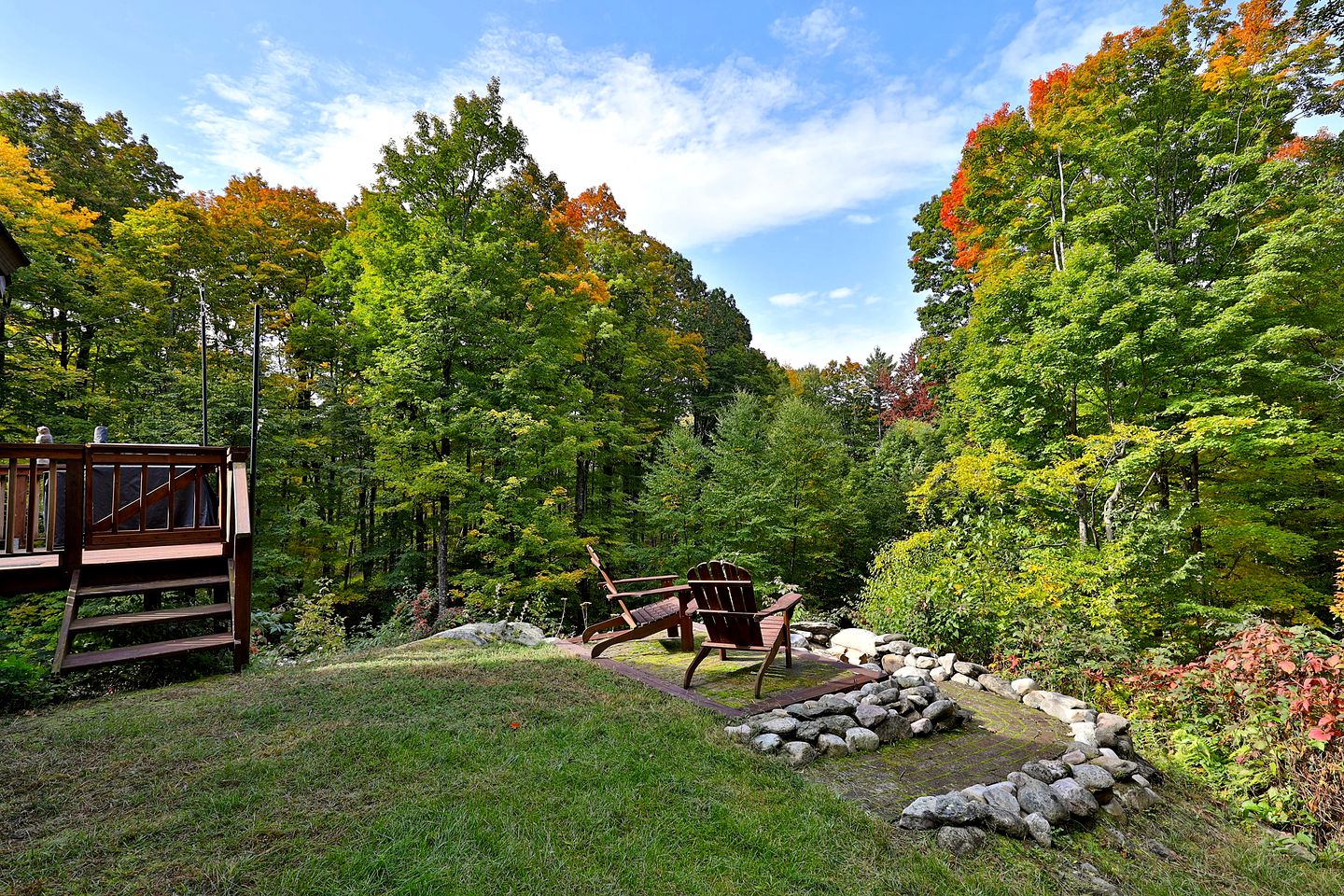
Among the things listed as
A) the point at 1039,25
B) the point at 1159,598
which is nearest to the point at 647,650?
the point at 1159,598

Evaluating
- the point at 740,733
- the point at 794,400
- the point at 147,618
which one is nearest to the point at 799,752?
the point at 740,733

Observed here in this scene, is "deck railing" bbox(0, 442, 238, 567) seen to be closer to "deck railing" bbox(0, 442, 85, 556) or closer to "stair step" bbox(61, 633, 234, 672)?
"deck railing" bbox(0, 442, 85, 556)

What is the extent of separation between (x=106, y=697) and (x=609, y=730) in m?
3.89

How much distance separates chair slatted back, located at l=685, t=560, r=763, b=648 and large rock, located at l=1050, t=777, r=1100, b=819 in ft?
6.68

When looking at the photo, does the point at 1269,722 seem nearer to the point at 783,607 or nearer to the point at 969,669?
the point at 969,669

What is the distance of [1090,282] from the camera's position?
7.53 metres

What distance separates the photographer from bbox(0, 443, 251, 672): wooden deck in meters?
4.36

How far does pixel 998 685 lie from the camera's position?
4.53m

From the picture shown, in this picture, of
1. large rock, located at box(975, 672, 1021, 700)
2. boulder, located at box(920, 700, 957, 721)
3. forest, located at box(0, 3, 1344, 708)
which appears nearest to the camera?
boulder, located at box(920, 700, 957, 721)

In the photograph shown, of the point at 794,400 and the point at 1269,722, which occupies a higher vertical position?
the point at 794,400

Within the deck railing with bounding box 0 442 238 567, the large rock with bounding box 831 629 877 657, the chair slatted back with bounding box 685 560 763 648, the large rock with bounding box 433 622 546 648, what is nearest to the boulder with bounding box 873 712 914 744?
the chair slatted back with bounding box 685 560 763 648

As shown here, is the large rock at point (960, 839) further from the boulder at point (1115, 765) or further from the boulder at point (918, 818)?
the boulder at point (1115, 765)

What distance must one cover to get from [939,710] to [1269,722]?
2.04 m

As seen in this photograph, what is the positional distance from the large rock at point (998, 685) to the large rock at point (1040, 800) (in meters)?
1.78
